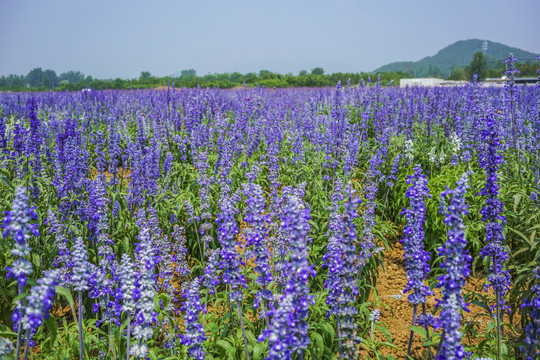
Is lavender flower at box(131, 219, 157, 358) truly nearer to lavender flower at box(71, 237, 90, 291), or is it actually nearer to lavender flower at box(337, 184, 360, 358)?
lavender flower at box(71, 237, 90, 291)

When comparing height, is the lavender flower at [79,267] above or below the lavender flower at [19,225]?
below

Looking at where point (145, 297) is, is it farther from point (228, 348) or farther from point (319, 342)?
point (319, 342)

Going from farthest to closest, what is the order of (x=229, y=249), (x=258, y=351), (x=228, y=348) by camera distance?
(x=228, y=348)
(x=258, y=351)
(x=229, y=249)

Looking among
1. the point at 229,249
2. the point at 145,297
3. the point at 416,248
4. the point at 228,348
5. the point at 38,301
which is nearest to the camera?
the point at 38,301

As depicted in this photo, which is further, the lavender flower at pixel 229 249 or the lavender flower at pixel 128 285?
the lavender flower at pixel 229 249

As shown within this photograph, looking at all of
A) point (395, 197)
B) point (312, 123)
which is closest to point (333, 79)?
point (312, 123)

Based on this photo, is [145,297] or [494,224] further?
[494,224]

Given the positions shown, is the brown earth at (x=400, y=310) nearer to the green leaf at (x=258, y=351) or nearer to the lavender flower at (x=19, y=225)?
the green leaf at (x=258, y=351)

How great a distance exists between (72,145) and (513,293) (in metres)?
7.04

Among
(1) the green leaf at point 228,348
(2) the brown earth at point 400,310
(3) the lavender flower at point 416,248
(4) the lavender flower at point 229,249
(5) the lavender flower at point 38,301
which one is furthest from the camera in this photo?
(2) the brown earth at point 400,310

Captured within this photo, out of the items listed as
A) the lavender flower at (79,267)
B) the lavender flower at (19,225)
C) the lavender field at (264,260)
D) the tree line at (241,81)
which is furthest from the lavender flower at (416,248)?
the tree line at (241,81)

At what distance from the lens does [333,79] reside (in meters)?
39.5

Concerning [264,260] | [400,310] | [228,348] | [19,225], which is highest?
[19,225]

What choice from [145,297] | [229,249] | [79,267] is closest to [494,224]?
[229,249]
